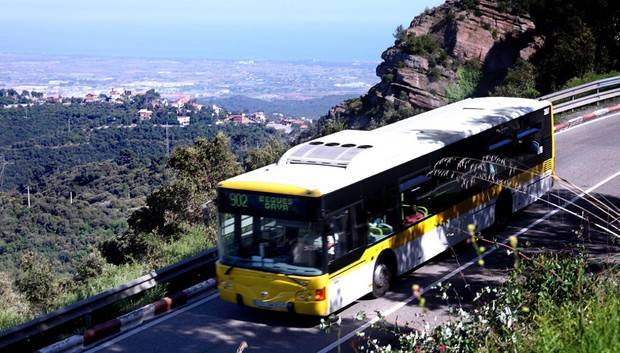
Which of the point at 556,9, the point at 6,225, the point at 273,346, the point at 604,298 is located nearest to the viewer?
the point at 604,298

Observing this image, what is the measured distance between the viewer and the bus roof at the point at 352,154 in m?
10.8

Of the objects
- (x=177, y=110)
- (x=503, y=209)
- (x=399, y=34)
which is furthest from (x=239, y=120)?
(x=503, y=209)

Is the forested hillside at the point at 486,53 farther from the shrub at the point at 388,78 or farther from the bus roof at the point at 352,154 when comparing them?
the bus roof at the point at 352,154

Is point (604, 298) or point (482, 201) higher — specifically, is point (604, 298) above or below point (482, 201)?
above

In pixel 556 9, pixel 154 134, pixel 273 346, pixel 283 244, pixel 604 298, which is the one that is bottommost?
pixel 154 134

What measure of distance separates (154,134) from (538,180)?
10957 cm

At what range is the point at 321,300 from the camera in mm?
10398

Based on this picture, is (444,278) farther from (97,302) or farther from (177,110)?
(177,110)

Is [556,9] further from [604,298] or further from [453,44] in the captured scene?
[604,298]

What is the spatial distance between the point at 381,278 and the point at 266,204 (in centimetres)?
225

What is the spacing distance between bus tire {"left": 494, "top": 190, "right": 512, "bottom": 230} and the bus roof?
1442 millimetres

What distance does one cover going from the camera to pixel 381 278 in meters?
11.7

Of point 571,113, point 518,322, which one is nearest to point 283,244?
point 518,322

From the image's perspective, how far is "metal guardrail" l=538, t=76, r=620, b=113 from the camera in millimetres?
25922
